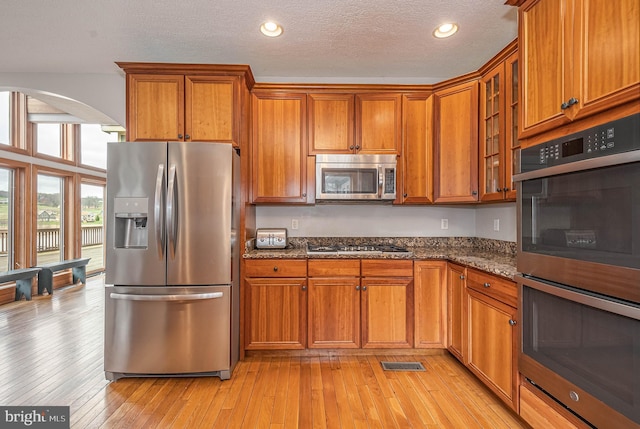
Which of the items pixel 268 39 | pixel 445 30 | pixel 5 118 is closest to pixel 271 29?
pixel 268 39

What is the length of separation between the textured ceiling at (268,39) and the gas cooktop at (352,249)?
66.4 inches

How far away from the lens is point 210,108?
262 cm

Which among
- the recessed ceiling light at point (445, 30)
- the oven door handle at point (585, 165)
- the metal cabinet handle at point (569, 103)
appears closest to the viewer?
the oven door handle at point (585, 165)

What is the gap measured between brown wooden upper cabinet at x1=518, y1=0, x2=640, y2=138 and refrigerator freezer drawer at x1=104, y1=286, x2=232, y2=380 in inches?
92.1

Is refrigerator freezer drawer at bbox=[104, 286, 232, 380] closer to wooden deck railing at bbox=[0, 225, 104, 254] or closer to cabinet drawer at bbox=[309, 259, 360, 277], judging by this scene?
cabinet drawer at bbox=[309, 259, 360, 277]

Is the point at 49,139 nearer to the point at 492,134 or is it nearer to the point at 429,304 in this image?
the point at 429,304

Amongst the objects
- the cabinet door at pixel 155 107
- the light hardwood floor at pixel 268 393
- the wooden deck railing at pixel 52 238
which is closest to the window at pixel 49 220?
the wooden deck railing at pixel 52 238

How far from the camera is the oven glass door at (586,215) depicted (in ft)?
3.78

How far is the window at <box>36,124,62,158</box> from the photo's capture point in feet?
16.9

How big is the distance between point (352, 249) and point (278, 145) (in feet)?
3.87

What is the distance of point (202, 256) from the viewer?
7.68 feet

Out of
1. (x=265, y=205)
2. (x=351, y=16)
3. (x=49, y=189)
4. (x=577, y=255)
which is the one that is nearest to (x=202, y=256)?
(x=265, y=205)

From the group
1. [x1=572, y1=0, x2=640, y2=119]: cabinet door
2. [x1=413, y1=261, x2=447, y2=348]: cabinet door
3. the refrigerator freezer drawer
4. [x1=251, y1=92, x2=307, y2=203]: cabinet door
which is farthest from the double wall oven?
the refrigerator freezer drawer

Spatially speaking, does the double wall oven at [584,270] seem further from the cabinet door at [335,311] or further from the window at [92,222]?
the window at [92,222]
